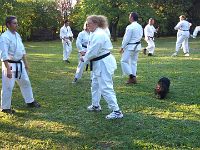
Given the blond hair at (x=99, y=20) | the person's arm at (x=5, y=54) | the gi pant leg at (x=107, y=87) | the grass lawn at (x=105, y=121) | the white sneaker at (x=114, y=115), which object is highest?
the blond hair at (x=99, y=20)

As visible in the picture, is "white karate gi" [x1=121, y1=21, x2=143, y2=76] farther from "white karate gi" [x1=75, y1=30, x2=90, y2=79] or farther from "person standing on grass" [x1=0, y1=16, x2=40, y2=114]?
"person standing on grass" [x1=0, y1=16, x2=40, y2=114]

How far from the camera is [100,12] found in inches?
1385

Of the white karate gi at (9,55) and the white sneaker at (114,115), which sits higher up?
the white karate gi at (9,55)

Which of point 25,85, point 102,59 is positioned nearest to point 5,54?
point 25,85

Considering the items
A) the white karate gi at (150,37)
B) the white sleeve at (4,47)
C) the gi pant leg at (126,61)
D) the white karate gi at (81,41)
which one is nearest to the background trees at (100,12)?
the white karate gi at (150,37)

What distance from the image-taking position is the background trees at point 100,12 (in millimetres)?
35766

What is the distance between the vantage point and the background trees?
117 ft

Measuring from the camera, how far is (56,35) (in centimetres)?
4372

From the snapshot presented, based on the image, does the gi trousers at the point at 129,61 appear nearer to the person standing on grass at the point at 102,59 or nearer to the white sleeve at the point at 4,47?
the person standing on grass at the point at 102,59

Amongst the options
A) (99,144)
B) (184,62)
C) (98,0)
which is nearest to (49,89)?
(99,144)

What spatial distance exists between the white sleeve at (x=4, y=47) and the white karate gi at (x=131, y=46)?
4.01 meters

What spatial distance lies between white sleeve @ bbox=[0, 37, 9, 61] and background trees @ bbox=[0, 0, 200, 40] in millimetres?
28019

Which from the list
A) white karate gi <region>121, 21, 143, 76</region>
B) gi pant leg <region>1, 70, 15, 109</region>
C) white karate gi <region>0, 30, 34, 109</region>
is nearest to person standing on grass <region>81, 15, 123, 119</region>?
white karate gi <region>0, 30, 34, 109</region>

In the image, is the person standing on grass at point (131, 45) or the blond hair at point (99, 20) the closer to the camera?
the blond hair at point (99, 20)
